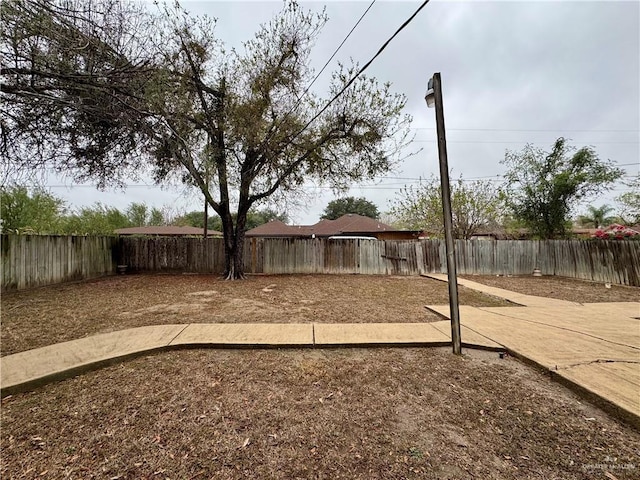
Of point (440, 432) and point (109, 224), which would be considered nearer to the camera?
point (440, 432)

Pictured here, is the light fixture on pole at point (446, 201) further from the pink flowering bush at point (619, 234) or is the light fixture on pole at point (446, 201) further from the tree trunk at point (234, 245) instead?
the pink flowering bush at point (619, 234)

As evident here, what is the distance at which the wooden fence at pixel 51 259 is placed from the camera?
21.6 feet

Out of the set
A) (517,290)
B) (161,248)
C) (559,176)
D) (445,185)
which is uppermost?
(559,176)

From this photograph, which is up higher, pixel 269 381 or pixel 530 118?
pixel 530 118

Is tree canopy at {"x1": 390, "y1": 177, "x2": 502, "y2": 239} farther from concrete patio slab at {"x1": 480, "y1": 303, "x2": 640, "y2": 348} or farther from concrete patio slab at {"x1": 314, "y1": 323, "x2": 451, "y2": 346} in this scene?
concrete patio slab at {"x1": 314, "y1": 323, "x2": 451, "y2": 346}

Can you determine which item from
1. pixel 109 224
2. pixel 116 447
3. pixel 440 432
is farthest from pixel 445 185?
pixel 109 224

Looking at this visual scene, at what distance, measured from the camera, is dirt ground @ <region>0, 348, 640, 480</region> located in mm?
1500

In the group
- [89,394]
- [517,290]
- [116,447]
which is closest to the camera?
[116,447]

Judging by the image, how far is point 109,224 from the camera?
21.1m

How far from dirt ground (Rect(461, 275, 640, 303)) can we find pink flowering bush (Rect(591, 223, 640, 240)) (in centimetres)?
180

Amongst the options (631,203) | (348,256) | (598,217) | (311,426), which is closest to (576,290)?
(348,256)

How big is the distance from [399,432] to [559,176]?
549 inches

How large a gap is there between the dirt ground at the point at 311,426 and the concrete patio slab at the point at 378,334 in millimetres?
503

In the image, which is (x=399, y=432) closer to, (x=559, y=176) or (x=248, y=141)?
(x=248, y=141)
